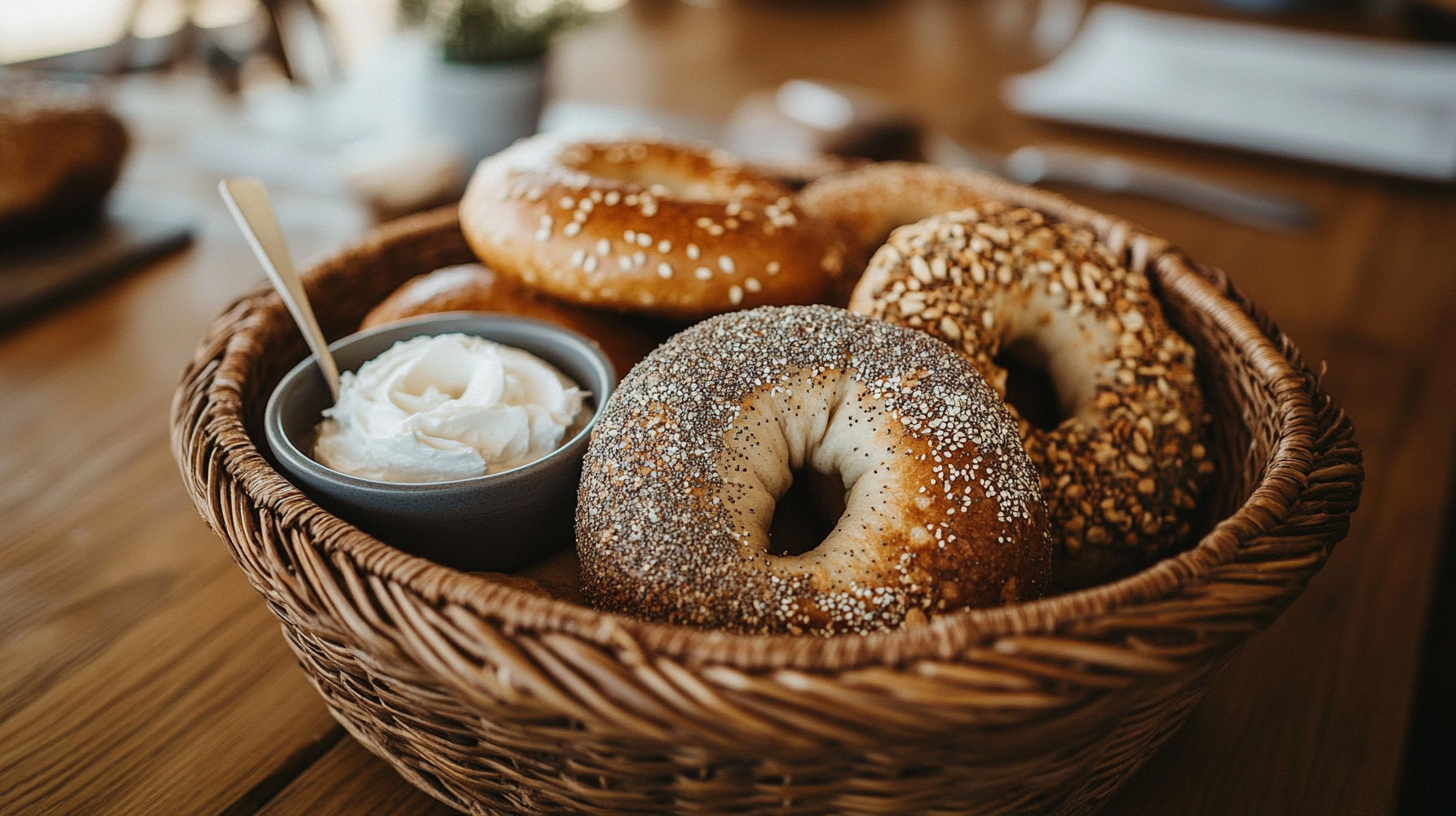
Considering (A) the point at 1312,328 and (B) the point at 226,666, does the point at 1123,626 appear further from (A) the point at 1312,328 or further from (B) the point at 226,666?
(A) the point at 1312,328

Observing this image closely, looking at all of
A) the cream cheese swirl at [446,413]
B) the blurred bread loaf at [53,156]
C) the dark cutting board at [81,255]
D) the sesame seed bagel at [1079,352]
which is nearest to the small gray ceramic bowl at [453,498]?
the cream cheese swirl at [446,413]

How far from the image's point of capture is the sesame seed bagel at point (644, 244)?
945 millimetres

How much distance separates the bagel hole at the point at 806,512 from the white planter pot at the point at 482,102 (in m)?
1.11

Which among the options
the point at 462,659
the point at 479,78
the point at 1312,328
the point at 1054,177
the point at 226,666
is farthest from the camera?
the point at 1054,177

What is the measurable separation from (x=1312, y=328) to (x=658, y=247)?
1076 mm

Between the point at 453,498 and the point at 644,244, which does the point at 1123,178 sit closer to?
the point at 644,244

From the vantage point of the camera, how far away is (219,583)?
3.00 ft

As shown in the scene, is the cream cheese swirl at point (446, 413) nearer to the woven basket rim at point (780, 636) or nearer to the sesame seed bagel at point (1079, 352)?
the woven basket rim at point (780, 636)

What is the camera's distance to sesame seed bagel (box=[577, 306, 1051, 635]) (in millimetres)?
674

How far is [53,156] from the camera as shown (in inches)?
57.1

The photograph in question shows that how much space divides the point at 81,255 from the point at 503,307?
35.9 inches

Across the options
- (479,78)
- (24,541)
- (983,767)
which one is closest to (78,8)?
(479,78)

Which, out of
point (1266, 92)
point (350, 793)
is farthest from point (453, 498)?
point (1266, 92)

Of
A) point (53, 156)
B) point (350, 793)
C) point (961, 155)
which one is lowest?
point (350, 793)
